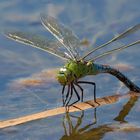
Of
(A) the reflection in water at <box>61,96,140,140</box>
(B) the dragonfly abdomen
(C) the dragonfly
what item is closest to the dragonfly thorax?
(C) the dragonfly

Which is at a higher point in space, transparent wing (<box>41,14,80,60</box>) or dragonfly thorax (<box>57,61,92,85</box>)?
transparent wing (<box>41,14,80,60</box>)

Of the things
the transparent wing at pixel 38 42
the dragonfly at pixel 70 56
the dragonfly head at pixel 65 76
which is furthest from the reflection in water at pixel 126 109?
the transparent wing at pixel 38 42

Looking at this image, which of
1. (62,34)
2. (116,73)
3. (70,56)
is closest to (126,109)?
(116,73)

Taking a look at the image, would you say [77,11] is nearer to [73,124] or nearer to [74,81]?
[74,81]

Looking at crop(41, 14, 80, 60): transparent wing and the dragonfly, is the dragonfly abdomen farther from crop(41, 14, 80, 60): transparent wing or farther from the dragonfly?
crop(41, 14, 80, 60): transparent wing

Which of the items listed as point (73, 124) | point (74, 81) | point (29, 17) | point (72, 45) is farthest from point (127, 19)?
point (73, 124)

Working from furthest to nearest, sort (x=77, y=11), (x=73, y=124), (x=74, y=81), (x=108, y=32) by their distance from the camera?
(x=77, y=11) < (x=108, y=32) < (x=74, y=81) < (x=73, y=124)

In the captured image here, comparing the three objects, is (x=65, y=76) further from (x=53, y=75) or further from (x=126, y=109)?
(x=53, y=75)
